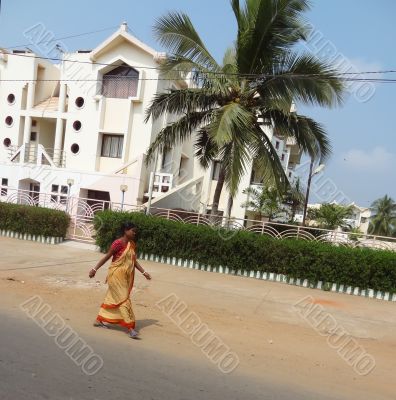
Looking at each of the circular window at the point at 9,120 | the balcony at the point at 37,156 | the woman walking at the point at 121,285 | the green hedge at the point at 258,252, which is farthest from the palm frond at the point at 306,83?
the circular window at the point at 9,120

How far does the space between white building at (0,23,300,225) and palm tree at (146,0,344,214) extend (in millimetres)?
7586

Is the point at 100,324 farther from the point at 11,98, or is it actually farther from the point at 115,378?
the point at 11,98

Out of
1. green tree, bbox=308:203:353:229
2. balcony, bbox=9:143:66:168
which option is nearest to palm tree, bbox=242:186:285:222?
green tree, bbox=308:203:353:229

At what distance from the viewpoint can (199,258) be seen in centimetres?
1120

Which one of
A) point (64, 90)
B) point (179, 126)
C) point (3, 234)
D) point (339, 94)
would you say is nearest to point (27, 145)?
point (64, 90)

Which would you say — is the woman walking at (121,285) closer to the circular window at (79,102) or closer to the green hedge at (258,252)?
the green hedge at (258,252)

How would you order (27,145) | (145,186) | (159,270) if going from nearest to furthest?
(159,270) → (145,186) → (27,145)

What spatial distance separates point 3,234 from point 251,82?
9.51 meters

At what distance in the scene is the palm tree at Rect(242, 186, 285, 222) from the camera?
21484 mm

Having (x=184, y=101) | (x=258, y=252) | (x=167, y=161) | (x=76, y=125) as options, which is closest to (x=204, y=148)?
(x=184, y=101)

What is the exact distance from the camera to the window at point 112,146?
2216cm

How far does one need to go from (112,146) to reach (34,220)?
9421mm

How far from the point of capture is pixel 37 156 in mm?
22016

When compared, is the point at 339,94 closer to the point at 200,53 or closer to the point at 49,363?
the point at 200,53
